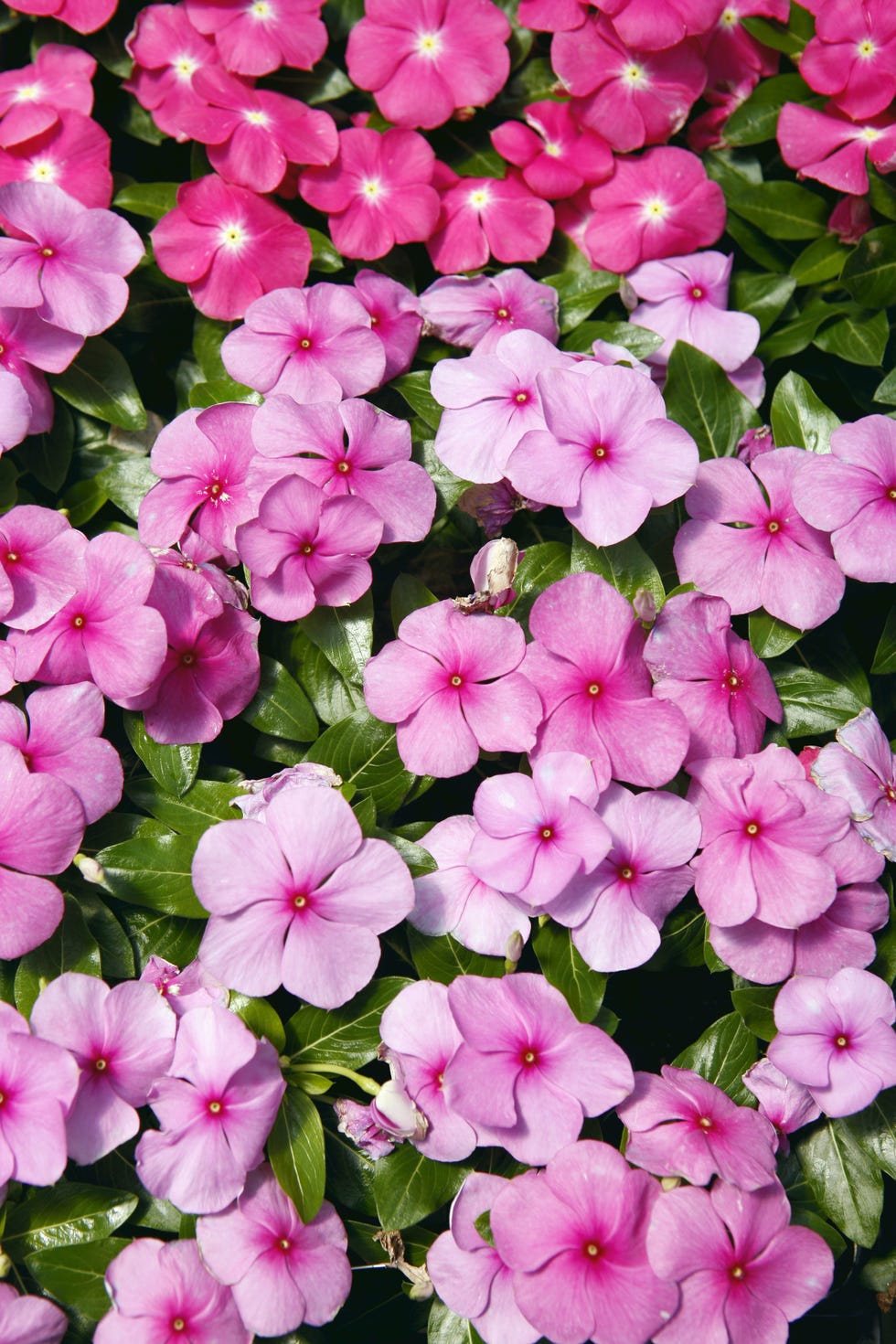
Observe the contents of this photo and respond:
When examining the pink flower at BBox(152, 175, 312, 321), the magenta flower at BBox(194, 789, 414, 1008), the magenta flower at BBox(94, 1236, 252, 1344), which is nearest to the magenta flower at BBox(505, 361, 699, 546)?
the magenta flower at BBox(194, 789, 414, 1008)

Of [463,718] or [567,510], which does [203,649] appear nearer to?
[463,718]

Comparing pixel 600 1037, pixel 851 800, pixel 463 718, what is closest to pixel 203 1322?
pixel 600 1037

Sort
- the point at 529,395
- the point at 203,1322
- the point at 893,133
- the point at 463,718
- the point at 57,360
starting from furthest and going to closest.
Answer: the point at 893,133 → the point at 57,360 → the point at 529,395 → the point at 463,718 → the point at 203,1322

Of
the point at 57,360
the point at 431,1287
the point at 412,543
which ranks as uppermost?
the point at 57,360

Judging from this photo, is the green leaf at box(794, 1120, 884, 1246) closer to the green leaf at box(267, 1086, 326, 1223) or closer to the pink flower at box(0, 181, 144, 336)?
the green leaf at box(267, 1086, 326, 1223)

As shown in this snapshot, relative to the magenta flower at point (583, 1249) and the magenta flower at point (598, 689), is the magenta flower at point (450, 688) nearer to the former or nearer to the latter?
the magenta flower at point (598, 689)

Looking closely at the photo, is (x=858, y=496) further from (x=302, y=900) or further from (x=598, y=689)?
(x=302, y=900)
